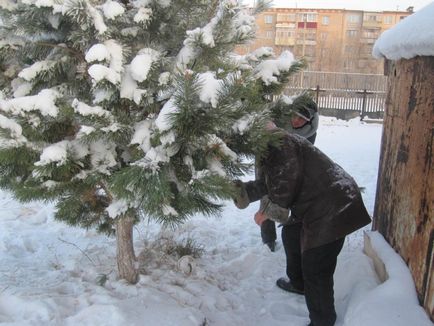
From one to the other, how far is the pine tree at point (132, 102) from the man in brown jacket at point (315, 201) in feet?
0.95

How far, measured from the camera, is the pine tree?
2.01m

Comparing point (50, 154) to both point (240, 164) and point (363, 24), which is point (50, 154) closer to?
point (240, 164)

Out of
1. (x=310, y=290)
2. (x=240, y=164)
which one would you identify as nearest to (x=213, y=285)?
(x=310, y=290)

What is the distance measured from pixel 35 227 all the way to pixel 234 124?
313cm

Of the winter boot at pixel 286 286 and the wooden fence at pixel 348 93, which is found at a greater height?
the wooden fence at pixel 348 93

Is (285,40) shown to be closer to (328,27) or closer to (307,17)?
(307,17)

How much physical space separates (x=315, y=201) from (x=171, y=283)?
1.27 meters

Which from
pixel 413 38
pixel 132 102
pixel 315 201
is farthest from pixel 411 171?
pixel 132 102

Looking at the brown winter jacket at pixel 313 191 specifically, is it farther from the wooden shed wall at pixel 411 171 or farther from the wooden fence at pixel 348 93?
the wooden fence at pixel 348 93

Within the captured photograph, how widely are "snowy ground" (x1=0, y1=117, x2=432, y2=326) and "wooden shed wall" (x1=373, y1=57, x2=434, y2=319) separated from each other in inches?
5.6

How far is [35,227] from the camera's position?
15.0 feet

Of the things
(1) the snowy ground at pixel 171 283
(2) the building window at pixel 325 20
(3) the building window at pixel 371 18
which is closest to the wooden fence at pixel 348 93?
(1) the snowy ground at pixel 171 283

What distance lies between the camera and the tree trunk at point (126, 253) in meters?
3.00

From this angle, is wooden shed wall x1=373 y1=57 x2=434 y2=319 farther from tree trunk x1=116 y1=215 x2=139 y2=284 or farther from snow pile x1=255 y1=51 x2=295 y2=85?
tree trunk x1=116 y1=215 x2=139 y2=284
